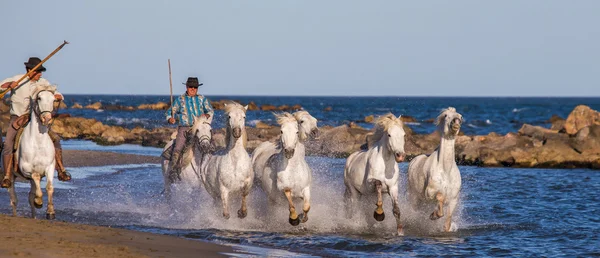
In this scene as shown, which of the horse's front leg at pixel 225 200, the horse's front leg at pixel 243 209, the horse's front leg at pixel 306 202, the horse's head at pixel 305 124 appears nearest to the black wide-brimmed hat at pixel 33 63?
the horse's front leg at pixel 225 200

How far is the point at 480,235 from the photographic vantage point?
535 inches

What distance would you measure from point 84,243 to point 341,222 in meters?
4.95

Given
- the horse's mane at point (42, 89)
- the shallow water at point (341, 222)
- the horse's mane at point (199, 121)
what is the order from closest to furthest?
the horse's mane at point (42, 89), the shallow water at point (341, 222), the horse's mane at point (199, 121)

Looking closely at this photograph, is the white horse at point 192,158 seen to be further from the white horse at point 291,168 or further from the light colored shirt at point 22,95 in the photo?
the light colored shirt at point 22,95

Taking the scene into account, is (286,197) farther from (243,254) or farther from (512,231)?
(512,231)

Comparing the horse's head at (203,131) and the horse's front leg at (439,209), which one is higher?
the horse's head at (203,131)

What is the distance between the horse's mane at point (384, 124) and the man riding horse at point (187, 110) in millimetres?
2898

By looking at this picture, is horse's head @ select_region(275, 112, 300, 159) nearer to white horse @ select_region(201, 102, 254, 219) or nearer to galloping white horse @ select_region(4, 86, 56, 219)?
white horse @ select_region(201, 102, 254, 219)

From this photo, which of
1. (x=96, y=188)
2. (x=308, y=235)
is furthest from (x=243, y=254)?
(x=96, y=188)

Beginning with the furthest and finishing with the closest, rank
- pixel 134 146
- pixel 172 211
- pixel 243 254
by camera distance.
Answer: pixel 134 146 < pixel 172 211 < pixel 243 254

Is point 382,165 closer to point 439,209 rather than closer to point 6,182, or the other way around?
point 439,209

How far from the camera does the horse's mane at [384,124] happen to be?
12812 millimetres

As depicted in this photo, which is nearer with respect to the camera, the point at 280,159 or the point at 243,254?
the point at 243,254

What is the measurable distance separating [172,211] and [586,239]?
22.5 feet
